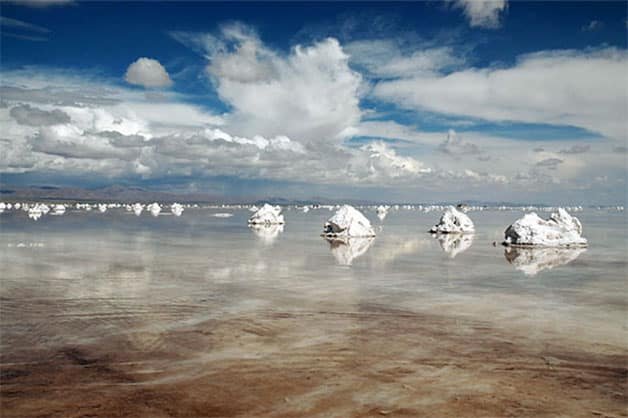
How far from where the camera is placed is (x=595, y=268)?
82.0 ft

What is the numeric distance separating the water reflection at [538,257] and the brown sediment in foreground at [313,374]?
13491mm

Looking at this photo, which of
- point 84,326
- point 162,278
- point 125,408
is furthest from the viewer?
point 162,278

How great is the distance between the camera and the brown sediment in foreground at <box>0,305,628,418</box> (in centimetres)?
750

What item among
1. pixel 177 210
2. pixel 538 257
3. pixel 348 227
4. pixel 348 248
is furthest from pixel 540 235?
pixel 177 210

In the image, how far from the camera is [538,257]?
98.7 feet

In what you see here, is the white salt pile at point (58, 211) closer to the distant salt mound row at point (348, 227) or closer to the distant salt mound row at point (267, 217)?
the distant salt mound row at point (267, 217)

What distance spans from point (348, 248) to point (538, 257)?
1172 centimetres

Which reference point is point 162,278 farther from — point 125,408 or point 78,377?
point 125,408

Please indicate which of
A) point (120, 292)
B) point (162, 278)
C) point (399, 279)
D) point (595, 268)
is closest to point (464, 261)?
point (595, 268)

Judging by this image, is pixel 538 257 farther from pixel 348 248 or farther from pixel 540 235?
pixel 348 248

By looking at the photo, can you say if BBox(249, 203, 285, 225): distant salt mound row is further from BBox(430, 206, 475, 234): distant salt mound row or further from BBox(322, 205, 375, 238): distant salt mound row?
BBox(430, 206, 475, 234): distant salt mound row

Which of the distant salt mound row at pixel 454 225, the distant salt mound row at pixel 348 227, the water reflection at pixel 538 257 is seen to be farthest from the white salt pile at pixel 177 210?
the water reflection at pixel 538 257

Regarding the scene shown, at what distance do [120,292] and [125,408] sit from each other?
9734 mm

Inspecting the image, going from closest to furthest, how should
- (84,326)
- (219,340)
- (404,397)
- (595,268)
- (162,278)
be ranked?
(404,397) < (219,340) < (84,326) < (162,278) < (595,268)
